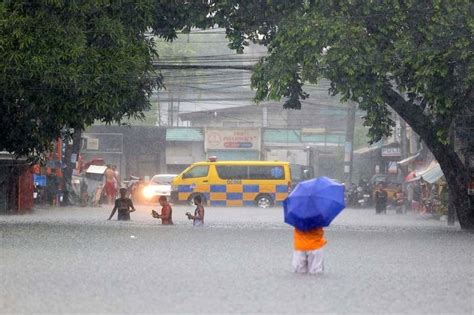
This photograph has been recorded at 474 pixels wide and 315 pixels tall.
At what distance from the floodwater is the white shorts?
0.19 m

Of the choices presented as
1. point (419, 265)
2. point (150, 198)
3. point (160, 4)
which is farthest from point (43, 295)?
point (150, 198)

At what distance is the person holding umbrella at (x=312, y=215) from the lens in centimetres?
1505

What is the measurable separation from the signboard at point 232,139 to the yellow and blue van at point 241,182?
17.3 metres

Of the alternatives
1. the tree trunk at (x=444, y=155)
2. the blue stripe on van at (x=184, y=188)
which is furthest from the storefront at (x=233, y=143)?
the tree trunk at (x=444, y=155)

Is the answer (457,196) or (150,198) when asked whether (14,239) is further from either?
(150,198)

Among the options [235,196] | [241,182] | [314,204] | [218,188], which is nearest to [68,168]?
[218,188]

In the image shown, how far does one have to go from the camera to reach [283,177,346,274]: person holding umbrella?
49.4 ft

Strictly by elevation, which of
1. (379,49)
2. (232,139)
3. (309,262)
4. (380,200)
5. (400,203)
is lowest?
(309,262)

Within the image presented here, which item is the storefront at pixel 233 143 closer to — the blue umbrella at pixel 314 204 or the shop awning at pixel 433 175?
the shop awning at pixel 433 175

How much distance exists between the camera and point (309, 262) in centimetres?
1534

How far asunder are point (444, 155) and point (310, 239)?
14537 millimetres

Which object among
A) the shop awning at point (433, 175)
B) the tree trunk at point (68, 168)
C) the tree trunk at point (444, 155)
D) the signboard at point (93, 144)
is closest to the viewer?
the tree trunk at point (444, 155)

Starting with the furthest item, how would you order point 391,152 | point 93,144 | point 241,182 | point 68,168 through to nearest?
point 93,144 < point 391,152 < point 241,182 < point 68,168

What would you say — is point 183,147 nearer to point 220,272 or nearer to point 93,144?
point 93,144
